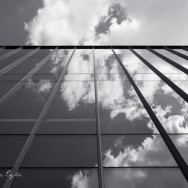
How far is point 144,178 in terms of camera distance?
6.29m

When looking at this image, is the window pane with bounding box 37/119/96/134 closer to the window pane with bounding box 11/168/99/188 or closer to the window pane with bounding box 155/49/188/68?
the window pane with bounding box 11/168/99/188

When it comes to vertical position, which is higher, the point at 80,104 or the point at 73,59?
the point at 73,59

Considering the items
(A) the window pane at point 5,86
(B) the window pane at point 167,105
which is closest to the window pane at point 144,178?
(B) the window pane at point 167,105

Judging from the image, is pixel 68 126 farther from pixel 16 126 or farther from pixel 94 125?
pixel 16 126

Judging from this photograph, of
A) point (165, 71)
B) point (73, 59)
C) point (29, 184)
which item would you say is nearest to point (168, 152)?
point (29, 184)

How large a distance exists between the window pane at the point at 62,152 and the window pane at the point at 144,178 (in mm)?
643

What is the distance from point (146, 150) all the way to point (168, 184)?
137 cm

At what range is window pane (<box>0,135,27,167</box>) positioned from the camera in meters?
6.68

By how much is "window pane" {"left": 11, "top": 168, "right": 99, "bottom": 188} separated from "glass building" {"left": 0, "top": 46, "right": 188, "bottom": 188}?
0.02 meters

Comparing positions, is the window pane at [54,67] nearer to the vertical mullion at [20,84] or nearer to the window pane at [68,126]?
the vertical mullion at [20,84]

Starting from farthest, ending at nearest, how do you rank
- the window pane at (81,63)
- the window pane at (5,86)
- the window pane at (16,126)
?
the window pane at (81,63)
the window pane at (5,86)
the window pane at (16,126)

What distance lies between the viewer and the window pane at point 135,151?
268 inches

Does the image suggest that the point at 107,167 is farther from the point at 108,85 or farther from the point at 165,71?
the point at 165,71

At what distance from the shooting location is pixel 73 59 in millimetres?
15953
